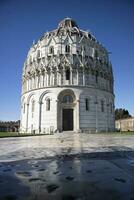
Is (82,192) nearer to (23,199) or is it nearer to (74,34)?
(23,199)

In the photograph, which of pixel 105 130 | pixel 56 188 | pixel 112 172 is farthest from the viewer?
pixel 105 130

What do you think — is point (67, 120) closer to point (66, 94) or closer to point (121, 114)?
point (66, 94)

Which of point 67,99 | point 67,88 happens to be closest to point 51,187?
point 67,88

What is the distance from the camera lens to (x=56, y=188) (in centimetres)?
306

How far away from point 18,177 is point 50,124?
3285 cm

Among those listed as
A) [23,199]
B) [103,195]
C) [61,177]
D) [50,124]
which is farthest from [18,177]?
[50,124]

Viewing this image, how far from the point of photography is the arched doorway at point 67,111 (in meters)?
37.1

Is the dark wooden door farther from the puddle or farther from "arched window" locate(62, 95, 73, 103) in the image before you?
the puddle

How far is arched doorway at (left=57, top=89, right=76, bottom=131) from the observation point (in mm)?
37094

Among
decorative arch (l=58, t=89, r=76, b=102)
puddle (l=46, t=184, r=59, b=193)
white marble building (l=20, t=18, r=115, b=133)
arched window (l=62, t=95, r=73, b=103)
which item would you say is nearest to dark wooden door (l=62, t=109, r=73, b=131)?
white marble building (l=20, t=18, r=115, b=133)

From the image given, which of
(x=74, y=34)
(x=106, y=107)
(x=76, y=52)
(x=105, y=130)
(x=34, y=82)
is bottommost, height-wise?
(x=105, y=130)

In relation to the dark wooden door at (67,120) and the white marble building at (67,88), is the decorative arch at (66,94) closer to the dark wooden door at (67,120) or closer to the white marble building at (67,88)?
the white marble building at (67,88)

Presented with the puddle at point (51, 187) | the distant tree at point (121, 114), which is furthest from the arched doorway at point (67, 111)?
the distant tree at point (121, 114)

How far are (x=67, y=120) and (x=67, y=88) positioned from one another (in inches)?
225
